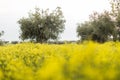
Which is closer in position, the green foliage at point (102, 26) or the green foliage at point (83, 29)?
the green foliage at point (102, 26)

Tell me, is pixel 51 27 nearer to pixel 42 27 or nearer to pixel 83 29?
pixel 42 27

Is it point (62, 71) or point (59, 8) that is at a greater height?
point (59, 8)

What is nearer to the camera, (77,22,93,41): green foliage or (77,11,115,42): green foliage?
(77,11,115,42): green foliage

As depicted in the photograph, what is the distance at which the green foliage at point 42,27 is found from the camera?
202ft

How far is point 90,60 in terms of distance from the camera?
12.1ft

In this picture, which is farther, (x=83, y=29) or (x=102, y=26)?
(x=83, y=29)

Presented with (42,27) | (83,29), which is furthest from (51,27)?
(83,29)

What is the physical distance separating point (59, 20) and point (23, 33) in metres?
5.81

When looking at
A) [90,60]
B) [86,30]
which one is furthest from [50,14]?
[90,60]

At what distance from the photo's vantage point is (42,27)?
62.1m

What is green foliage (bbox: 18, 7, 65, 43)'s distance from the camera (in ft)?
202

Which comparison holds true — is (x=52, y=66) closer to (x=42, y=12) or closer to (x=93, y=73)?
(x=93, y=73)

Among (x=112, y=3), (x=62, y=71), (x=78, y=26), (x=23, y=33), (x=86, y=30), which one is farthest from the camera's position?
(x=78, y=26)

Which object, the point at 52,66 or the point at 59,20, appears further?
the point at 59,20
